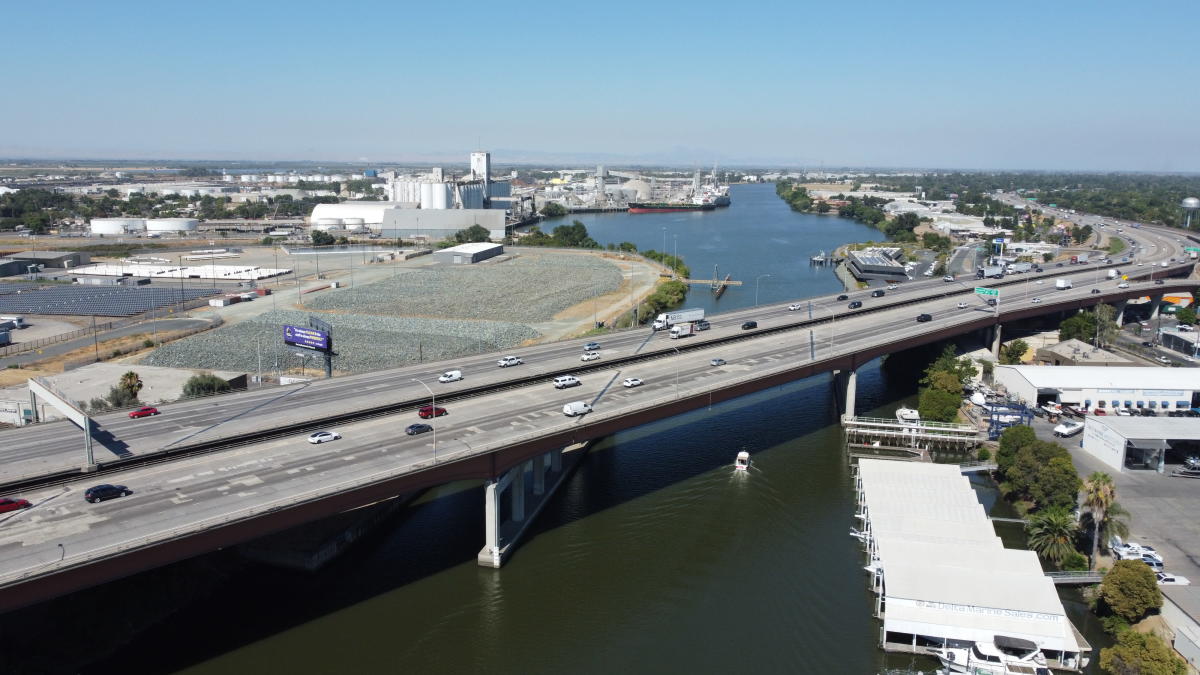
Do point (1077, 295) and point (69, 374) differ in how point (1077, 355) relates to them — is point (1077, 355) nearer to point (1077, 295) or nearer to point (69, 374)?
point (1077, 295)

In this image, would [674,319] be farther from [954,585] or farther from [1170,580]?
[1170,580]

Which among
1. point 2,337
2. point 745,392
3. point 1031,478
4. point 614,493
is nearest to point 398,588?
point 614,493

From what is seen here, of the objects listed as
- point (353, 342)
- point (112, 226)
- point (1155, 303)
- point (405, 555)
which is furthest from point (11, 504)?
point (112, 226)

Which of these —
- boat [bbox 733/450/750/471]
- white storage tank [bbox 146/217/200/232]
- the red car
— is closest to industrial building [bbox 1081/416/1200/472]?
boat [bbox 733/450/750/471]

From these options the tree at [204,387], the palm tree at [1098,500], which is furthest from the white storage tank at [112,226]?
the palm tree at [1098,500]

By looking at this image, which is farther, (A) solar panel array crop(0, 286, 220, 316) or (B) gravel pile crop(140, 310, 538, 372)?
(A) solar panel array crop(0, 286, 220, 316)

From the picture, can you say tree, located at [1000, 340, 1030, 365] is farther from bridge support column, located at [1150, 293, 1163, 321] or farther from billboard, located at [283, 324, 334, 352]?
billboard, located at [283, 324, 334, 352]
